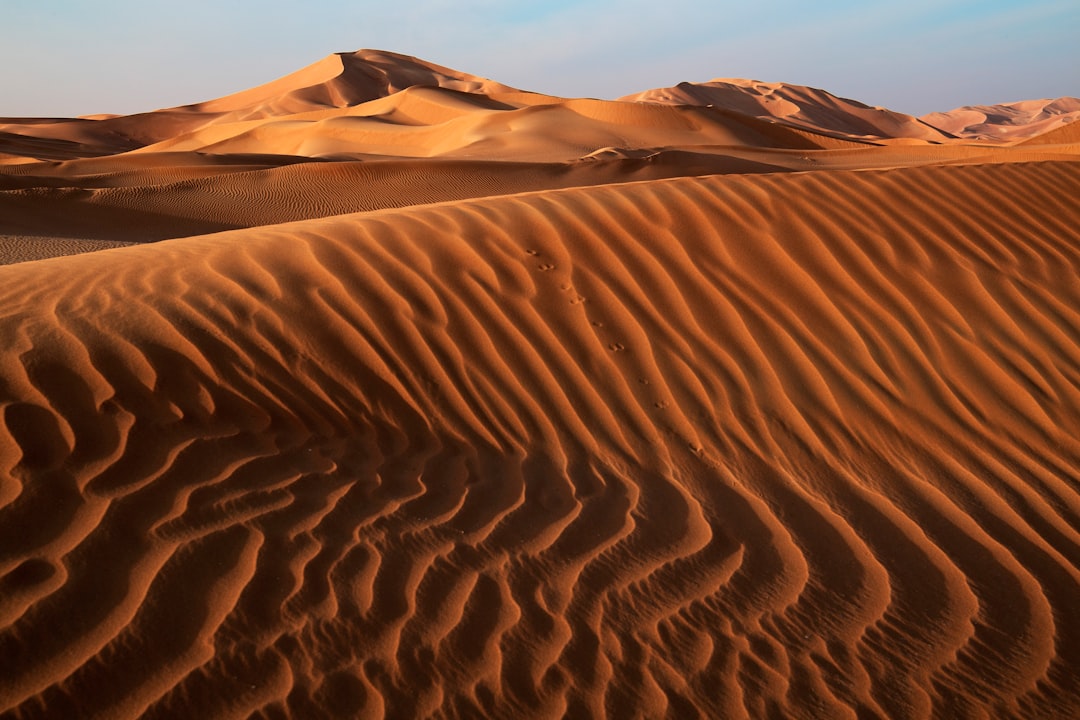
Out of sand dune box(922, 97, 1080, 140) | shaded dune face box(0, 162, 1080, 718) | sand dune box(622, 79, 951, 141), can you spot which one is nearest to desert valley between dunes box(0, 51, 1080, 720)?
shaded dune face box(0, 162, 1080, 718)

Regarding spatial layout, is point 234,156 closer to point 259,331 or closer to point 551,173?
point 551,173

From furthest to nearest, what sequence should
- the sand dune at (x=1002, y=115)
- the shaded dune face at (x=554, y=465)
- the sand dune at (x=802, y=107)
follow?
the sand dune at (x=1002, y=115)
the sand dune at (x=802, y=107)
the shaded dune face at (x=554, y=465)

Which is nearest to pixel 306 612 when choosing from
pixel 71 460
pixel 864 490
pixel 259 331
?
pixel 71 460

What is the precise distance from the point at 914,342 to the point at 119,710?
382 cm

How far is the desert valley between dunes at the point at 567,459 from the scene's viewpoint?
2408 mm

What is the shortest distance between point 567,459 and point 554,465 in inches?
3.0

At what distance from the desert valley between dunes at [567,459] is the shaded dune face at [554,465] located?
14mm

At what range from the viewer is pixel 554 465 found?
3.50 meters

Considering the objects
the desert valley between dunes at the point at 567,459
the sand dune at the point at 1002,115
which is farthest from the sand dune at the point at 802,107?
the desert valley between dunes at the point at 567,459

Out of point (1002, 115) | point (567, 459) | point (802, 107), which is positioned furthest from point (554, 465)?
point (1002, 115)

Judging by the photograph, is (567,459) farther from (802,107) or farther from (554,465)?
(802,107)

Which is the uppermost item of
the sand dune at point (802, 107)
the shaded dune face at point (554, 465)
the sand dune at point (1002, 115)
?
the shaded dune face at point (554, 465)

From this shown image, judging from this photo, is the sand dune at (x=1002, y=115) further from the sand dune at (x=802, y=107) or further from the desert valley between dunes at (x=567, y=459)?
the desert valley between dunes at (x=567, y=459)

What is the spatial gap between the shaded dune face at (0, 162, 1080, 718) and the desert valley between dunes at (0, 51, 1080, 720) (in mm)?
14
